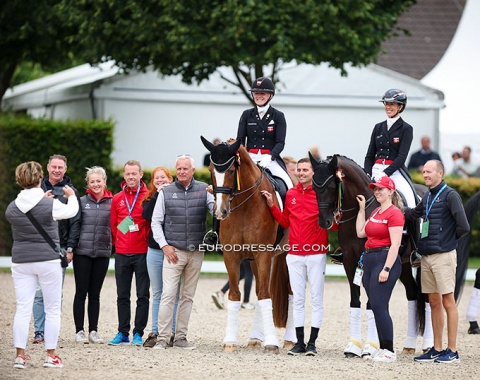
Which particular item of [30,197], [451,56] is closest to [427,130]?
[451,56]

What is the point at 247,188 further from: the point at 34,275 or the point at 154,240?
the point at 34,275

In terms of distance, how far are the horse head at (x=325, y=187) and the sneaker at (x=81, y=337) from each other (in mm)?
2909

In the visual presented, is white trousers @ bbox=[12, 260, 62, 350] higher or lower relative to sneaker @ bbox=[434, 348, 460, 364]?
higher

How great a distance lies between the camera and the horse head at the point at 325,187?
9914 millimetres

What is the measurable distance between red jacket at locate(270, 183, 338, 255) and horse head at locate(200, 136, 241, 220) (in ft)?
2.41

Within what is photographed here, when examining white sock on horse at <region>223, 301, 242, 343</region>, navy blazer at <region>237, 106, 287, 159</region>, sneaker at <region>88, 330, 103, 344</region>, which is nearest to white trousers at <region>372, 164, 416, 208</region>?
navy blazer at <region>237, 106, 287, 159</region>

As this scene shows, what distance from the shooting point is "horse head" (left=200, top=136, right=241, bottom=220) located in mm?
9844

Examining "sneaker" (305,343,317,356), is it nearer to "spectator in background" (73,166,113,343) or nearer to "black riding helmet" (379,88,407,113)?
"spectator in background" (73,166,113,343)

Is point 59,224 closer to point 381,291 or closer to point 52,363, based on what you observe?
point 52,363

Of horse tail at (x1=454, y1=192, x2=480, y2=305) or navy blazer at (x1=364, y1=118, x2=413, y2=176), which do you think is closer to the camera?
navy blazer at (x1=364, y1=118, x2=413, y2=176)

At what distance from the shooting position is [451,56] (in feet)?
83.4

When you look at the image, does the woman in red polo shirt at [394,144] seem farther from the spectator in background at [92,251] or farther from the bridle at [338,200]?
the spectator in background at [92,251]

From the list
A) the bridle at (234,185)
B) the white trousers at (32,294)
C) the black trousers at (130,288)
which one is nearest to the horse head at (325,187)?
the bridle at (234,185)

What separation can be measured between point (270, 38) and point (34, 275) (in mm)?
11827
